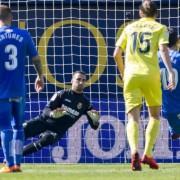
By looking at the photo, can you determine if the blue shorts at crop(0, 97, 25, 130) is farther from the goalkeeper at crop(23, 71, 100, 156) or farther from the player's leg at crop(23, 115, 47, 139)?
the player's leg at crop(23, 115, 47, 139)

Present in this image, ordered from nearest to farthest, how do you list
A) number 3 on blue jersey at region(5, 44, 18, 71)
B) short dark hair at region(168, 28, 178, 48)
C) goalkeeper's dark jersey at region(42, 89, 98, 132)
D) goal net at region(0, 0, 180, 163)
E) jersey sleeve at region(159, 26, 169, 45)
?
number 3 on blue jersey at region(5, 44, 18, 71)
jersey sleeve at region(159, 26, 169, 45)
short dark hair at region(168, 28, 178, 48)
goalkeeper's dark jersey at region(42, 89, 98, 132)
goal net at region(0, 0, 180, 163)

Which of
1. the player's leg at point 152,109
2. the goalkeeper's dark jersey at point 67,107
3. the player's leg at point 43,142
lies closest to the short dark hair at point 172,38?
the goalkeeper's dark jersey at point 67,107

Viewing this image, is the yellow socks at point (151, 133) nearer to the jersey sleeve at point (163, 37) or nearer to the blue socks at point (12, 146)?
the jersey sleeve at point (163, 37)

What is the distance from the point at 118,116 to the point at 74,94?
5.00 ft

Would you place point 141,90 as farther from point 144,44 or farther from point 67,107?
point 67,107

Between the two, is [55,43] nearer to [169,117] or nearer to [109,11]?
[109,11]

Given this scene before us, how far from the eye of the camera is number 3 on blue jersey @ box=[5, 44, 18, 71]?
10672 mm

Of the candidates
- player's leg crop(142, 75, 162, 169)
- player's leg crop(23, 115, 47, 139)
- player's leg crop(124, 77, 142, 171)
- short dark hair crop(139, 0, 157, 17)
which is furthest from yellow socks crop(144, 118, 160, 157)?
player's leg crop(23, 115, 47, 139)

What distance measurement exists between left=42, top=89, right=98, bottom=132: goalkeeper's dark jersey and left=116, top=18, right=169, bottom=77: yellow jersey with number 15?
283cm

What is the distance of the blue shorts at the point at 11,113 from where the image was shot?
34.7 ft

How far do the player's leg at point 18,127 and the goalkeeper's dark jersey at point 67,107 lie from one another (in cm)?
312

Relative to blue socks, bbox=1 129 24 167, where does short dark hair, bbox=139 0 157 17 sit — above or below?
above

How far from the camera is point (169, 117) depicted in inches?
534

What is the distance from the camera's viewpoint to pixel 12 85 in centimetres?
1069
